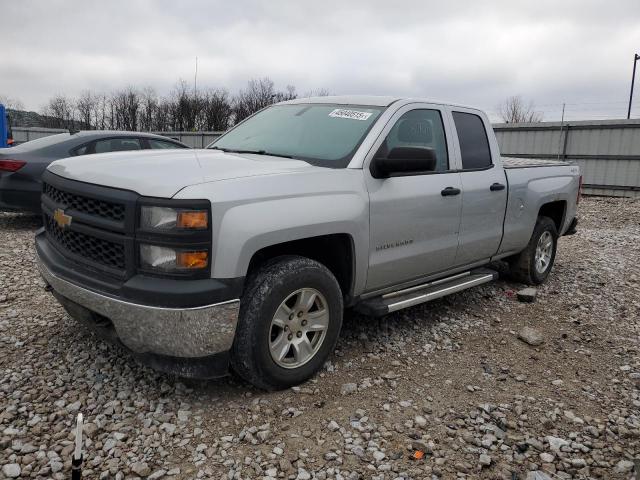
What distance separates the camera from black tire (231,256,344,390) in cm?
301

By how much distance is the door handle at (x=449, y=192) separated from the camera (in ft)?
13.7

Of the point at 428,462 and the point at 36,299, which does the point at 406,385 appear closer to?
the point at 428,462

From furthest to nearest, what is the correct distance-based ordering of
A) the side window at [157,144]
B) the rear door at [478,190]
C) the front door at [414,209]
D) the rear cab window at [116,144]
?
1. the side window at [157,144]
2. the rear cab window at [116,144]
3. the rear door at [478,190]
4. the front door at [414,209]

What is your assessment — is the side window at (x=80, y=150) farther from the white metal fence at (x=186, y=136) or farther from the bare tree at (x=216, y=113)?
the bare tree at (x=216, y=113)

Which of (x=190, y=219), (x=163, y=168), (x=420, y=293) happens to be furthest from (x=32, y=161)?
(x=420, y=293)

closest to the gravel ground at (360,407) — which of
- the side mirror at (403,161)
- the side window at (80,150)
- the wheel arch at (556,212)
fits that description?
the side mirror at (403,161)

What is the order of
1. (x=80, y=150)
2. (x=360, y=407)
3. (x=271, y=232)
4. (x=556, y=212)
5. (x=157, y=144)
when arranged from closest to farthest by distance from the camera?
(x=271, y=232) → (x=360, y=407) → (x=556, y=212) → (x=80, y=150) → (x=157, y=144)

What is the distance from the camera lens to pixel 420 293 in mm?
4164

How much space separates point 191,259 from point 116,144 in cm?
598

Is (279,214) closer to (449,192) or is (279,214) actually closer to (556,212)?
(449,192)

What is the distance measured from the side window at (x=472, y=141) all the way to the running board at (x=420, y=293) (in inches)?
38.6

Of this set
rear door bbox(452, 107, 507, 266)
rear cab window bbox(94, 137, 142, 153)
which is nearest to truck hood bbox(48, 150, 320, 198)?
rear door bbox(452, 107, 507, 266)

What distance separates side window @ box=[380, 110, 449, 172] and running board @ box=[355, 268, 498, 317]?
96 centimetres

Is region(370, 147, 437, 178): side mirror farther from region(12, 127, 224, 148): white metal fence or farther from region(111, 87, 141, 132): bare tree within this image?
region(111, 87, 141, 132): bare tree
